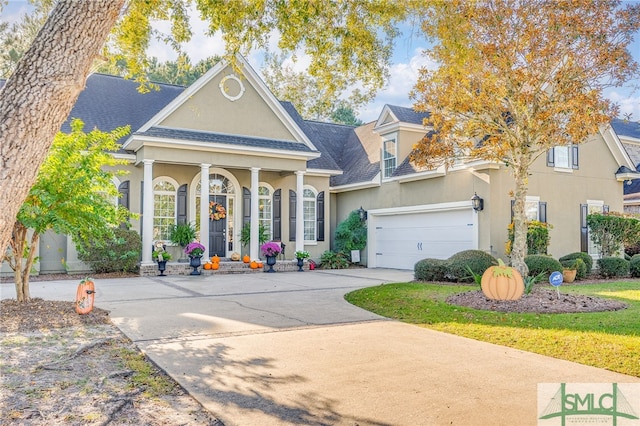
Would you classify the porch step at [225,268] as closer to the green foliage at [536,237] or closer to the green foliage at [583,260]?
the green foliage at [536,237]

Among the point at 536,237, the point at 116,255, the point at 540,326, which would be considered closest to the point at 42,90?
the point at 540,326

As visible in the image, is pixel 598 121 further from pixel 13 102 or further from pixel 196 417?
pixel 13 102

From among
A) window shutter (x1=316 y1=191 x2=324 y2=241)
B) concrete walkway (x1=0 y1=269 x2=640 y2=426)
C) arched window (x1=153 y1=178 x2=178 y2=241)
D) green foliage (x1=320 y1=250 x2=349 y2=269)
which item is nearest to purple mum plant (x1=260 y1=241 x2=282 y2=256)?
green foliage (x1=320 y1=250 x2=349 y2=269)

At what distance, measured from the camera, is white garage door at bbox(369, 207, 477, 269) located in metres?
15.3

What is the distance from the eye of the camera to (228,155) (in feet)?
53.0

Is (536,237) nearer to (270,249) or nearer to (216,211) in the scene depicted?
(270,249)

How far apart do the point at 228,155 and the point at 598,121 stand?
35.3 feet

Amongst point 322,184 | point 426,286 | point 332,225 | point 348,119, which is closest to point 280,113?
point 322,184

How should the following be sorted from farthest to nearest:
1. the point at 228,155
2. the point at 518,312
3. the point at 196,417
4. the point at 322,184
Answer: the point at 322,184 → the point at 228,155 → the point at 518,312 → the point at 196,417

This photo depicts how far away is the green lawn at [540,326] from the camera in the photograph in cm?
524

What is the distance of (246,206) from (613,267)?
1179 cm

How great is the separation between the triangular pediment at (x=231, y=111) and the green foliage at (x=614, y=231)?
32.3ft

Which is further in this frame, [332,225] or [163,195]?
[332,225]

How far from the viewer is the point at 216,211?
17094 mm
